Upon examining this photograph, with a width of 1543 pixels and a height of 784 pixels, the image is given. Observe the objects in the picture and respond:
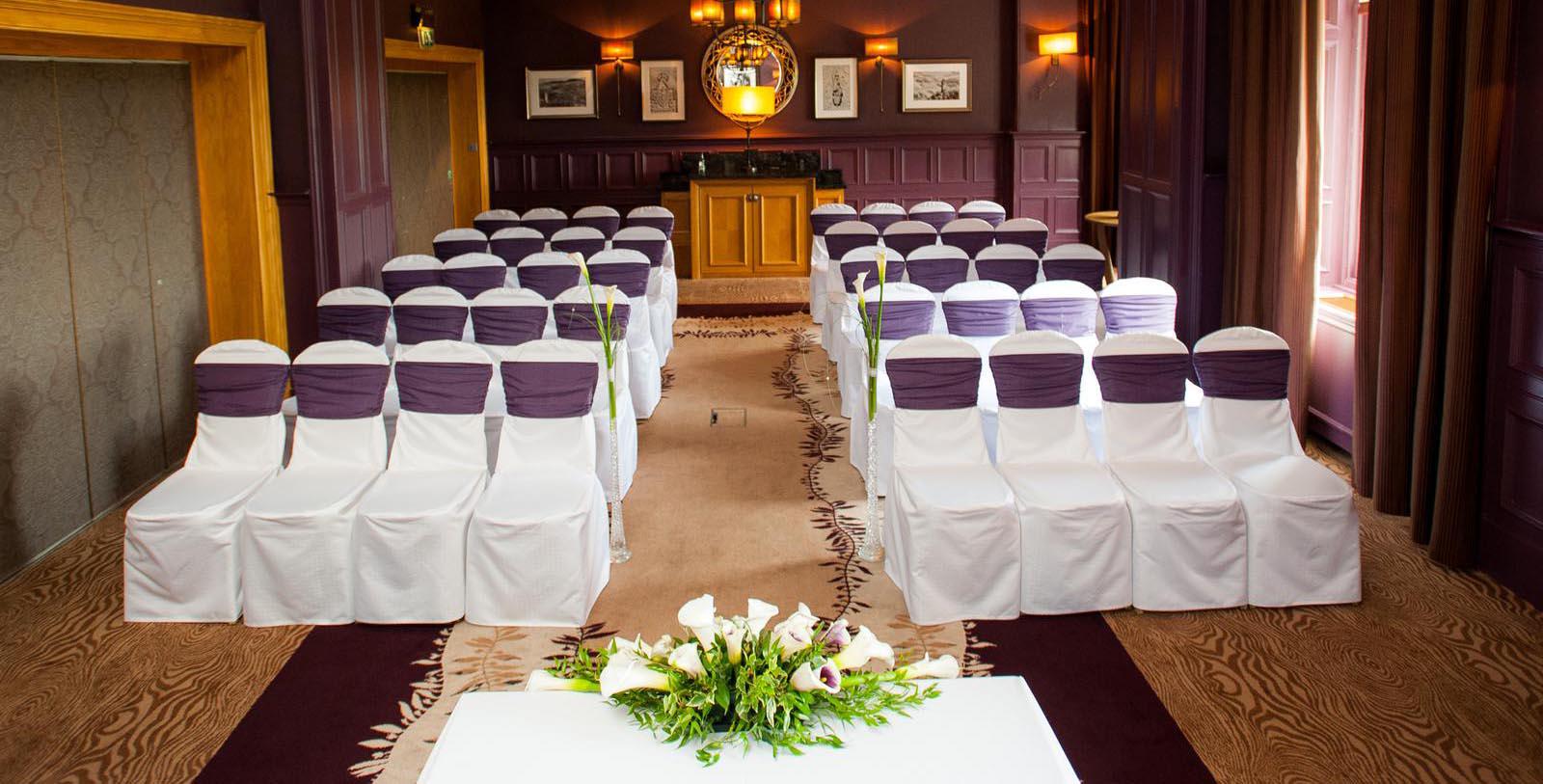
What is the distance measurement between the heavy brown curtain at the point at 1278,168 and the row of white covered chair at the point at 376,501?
4487 mm

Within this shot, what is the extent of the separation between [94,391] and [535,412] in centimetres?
291

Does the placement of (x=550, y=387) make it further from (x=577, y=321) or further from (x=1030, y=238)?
(x=1030, y=238)

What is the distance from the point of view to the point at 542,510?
5.96m

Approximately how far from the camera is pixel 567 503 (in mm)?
6023

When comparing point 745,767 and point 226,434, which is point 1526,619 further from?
point 226,434

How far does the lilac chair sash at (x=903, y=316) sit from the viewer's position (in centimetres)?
820

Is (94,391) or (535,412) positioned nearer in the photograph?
(535,412)

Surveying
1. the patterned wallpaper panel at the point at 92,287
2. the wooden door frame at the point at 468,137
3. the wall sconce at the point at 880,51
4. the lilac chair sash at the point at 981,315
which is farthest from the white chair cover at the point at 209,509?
the wall sconce at the point at 880,51

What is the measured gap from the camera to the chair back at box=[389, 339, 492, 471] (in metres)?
6.49

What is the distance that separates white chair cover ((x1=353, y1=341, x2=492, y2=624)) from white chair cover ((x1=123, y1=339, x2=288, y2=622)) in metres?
0.58

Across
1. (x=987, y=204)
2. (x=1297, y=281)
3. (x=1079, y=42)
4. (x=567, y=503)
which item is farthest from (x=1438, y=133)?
(x=1079, y=42)

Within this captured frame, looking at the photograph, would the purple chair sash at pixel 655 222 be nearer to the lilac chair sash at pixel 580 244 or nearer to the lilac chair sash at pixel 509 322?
the lilac chair sash at pixel 580 244

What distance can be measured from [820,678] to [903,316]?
201 inches

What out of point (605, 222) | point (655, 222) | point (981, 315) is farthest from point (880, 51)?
point (981, 315)
